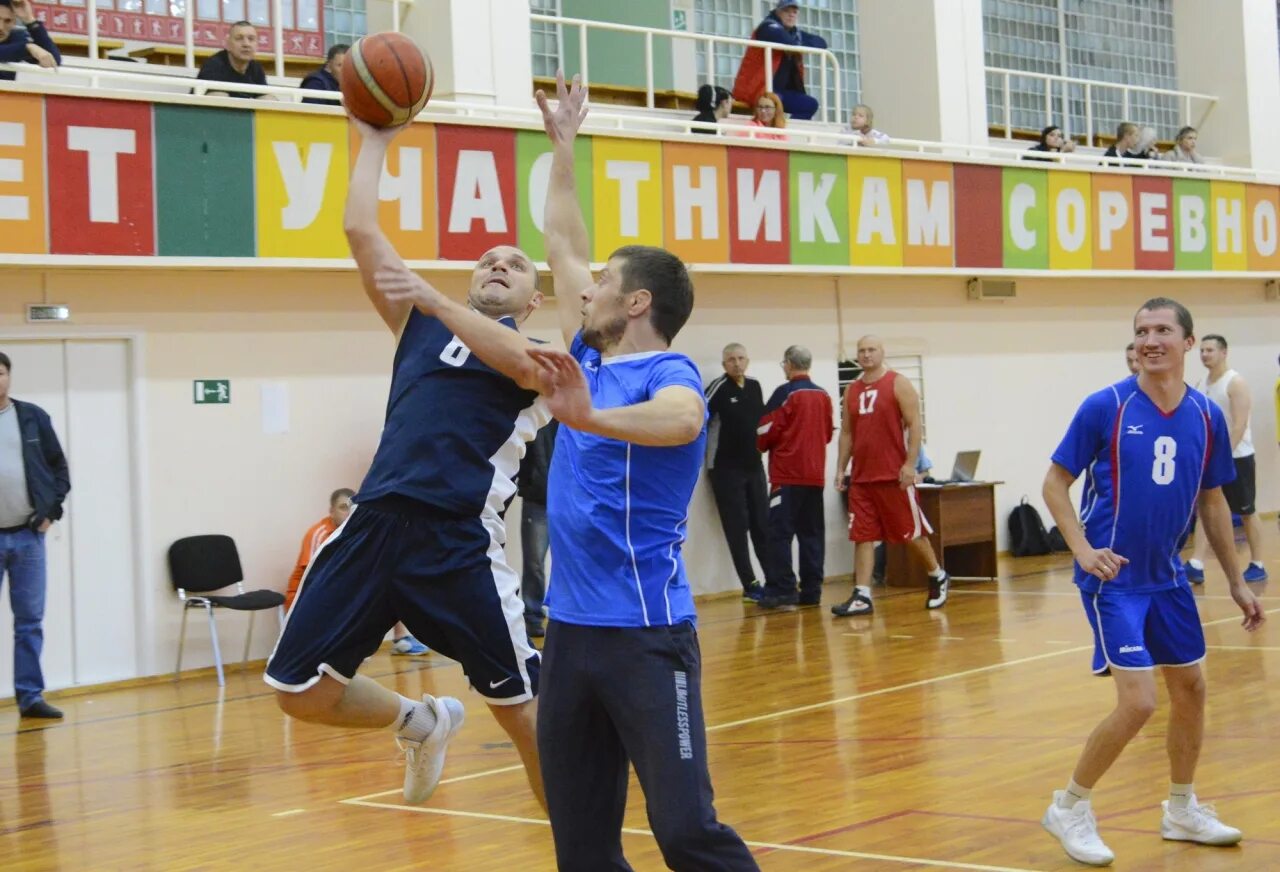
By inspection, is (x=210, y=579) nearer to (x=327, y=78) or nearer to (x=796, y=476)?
(x=327, y=78)

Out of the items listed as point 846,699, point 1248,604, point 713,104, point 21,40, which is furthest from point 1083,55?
point 1248,604

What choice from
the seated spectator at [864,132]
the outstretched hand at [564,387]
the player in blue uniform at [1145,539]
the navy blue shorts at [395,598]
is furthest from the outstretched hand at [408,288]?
the seated spectator at [864,132]

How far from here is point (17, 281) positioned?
9.86 meters

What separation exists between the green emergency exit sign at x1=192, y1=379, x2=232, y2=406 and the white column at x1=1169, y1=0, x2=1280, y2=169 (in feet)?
42.5

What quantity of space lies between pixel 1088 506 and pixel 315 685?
255 cm

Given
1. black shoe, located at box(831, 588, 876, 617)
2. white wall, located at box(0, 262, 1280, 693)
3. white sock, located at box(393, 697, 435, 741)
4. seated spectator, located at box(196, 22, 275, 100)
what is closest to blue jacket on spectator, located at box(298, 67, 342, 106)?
seated spectator, located at box(196, 22, 275, 100)

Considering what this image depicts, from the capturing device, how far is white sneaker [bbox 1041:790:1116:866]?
17.0ft

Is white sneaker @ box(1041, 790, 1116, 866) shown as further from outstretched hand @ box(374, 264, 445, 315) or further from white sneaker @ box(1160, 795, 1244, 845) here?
outstretched hand @ box(374, 264, 445, 315)

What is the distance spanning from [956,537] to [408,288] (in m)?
10.8

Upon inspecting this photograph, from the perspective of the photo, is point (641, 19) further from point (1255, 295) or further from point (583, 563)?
point (583, 563)

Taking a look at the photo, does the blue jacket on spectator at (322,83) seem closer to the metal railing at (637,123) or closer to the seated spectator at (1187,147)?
the metal railing at (637,123)

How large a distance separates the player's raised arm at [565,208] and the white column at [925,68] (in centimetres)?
1166

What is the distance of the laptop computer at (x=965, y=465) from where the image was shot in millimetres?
14212

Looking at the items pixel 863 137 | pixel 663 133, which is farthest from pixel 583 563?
pixel 863 137
